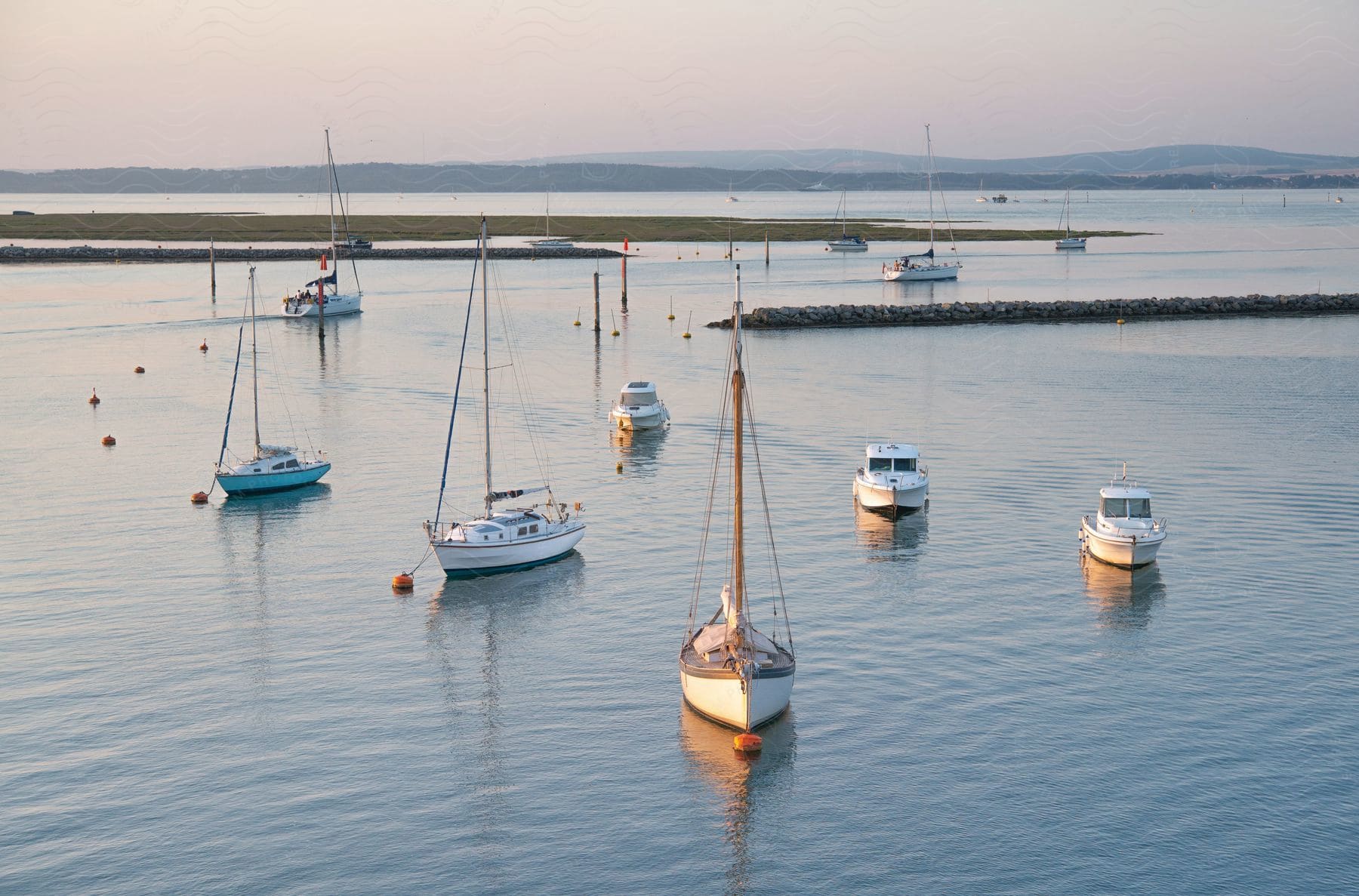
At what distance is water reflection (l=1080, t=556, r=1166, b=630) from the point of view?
45031 millimetres

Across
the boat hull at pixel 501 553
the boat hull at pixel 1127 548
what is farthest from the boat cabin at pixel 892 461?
the boat hull at pixel 501 553

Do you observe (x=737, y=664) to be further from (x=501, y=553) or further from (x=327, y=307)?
(x=327, y=307)

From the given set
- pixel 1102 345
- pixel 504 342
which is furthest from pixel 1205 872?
pixel 504 342

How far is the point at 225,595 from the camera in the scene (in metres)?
48.3

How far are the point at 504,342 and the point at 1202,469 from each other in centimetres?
7186

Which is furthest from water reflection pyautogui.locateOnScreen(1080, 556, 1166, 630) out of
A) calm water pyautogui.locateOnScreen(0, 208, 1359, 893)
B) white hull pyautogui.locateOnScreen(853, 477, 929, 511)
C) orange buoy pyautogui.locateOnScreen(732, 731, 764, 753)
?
orange buoy pyautogui.locateOnScreen(732, 731, 764, 753)

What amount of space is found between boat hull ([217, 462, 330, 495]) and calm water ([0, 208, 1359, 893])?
5.04ft

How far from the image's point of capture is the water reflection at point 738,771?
1206 inches

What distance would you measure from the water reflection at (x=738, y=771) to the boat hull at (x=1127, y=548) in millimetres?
18329

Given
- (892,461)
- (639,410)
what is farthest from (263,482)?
(892,461)

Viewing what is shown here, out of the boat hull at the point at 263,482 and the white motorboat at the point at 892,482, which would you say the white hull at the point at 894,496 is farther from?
the boat hull at the point at 263,482

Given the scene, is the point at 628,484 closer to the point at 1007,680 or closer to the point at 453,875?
the point at 1007,680

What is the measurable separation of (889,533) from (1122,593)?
10.7 meters

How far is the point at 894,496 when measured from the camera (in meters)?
57.0
